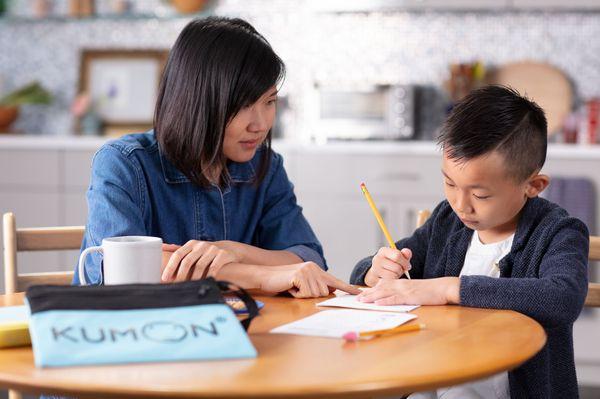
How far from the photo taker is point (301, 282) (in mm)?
1569

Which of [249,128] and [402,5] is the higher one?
[402,5]

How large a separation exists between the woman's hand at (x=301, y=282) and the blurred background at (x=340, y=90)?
2.44 meters

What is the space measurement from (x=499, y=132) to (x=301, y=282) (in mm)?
443

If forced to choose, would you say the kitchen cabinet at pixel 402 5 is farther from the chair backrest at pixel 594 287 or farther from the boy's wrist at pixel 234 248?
the boy's wrist at pixel 234 248

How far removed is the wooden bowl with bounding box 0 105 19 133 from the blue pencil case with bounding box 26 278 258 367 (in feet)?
12.3

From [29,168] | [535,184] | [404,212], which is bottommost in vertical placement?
[404,212]

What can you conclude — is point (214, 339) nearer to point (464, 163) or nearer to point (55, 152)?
point (464, 163)

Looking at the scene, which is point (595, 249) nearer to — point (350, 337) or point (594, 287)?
point (594, 287)

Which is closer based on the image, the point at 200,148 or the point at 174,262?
the point at 174,262

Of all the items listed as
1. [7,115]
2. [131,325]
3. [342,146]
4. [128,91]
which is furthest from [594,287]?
[7,115]

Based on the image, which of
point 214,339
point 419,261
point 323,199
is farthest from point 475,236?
point 323,199

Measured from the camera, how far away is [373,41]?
467cm

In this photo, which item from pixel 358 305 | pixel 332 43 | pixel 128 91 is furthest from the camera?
pixel 128 91

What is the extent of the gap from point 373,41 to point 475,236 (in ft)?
9.72
